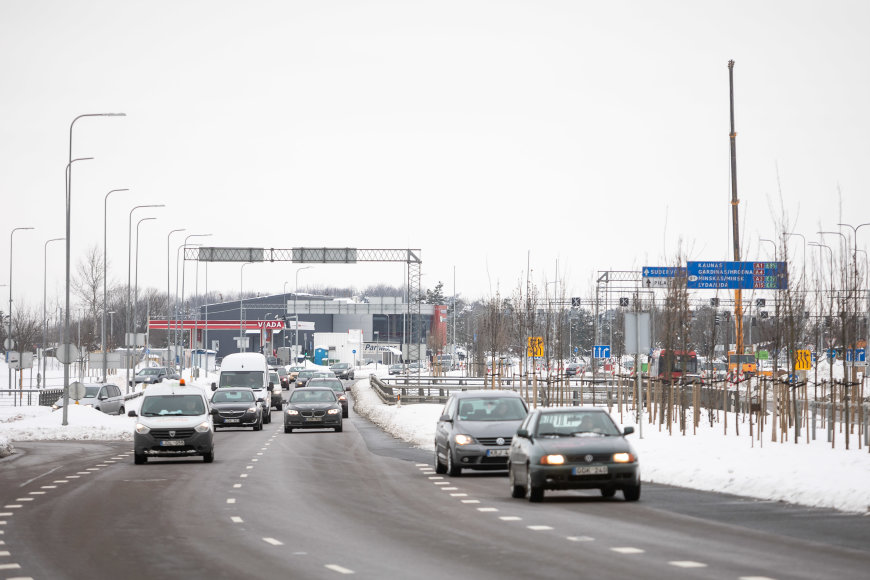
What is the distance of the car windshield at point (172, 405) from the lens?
31.8 m

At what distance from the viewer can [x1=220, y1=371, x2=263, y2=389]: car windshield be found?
180ft

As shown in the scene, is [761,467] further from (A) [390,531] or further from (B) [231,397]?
(B) [231,397]

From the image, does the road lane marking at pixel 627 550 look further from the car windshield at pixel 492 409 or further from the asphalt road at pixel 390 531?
the car windshield at pixel 492 409

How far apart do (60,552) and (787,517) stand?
349 inches

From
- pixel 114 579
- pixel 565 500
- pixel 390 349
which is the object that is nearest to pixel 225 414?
pixel 565 500

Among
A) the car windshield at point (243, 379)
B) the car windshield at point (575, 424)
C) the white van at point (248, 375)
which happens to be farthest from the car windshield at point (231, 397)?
the car windshield at point (575, 424)

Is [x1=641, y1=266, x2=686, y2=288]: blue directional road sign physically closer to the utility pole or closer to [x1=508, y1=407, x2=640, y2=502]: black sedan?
the utility pole

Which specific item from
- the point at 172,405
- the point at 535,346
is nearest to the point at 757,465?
the point at 172,405

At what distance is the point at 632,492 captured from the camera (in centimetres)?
1950

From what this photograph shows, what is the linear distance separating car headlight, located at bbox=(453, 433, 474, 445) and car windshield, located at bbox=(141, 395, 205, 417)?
358 inches

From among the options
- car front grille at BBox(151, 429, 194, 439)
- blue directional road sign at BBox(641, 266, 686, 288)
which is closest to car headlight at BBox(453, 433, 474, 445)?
car front grille at BBox(151, 429, 194, 439)

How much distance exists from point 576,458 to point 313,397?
29.2 m

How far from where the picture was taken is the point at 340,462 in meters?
30.9

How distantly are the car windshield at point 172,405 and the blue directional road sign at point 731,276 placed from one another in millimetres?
14341
